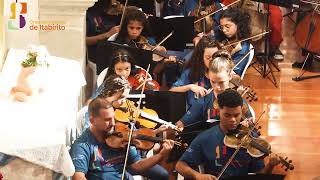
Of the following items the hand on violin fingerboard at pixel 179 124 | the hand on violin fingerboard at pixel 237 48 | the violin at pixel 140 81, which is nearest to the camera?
the hand on violin fingerboard at pixel 179 124

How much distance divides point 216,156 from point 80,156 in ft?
2.75

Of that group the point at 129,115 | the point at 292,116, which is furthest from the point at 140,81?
the point at 292,116

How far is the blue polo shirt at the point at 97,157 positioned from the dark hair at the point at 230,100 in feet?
2.06

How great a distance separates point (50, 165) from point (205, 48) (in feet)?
6.25

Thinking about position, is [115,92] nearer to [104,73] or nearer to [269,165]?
[104,73]

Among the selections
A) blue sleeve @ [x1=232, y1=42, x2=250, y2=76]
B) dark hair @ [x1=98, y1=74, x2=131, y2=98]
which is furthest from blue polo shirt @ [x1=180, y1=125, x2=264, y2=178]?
blue sleeve @ [x1=232, y1=42, x2=250, y2=76]

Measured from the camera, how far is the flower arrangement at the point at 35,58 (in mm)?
4750

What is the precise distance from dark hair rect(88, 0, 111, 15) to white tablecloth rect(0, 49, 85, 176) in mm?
1285

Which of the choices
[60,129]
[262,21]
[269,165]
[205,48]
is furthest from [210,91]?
[262,21]

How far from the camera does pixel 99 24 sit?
6527 millimetres

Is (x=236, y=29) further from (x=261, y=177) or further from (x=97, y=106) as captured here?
(x=261, y=177)

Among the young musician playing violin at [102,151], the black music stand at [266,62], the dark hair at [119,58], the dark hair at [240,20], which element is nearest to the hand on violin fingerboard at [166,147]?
the young musician playing violin at [102,151]

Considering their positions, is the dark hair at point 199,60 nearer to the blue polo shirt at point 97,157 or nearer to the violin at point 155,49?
the violin at point 155,49

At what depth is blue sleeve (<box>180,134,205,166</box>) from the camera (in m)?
4.82
